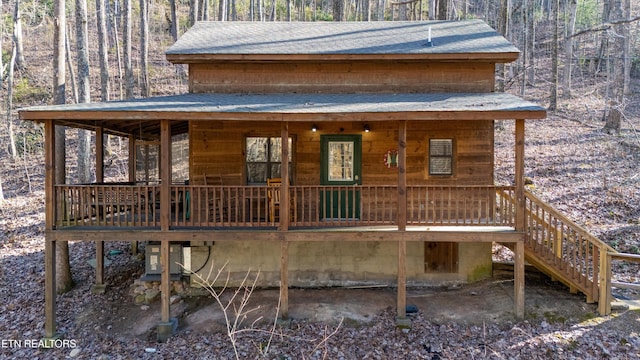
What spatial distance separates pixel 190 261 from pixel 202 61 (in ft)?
17.4

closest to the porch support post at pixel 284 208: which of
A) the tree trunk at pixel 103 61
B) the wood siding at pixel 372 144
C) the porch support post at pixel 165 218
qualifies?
the wood siding at pixel 372 144

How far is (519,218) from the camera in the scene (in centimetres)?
838

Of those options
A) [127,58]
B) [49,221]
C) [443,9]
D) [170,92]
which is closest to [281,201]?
[49,221]

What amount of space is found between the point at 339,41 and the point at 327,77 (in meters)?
1.48

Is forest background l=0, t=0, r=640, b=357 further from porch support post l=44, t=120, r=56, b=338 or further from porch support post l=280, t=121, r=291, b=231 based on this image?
porch support post l=280, t=121, r=291, b=231

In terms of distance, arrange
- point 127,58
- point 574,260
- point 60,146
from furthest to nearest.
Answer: point 127,58, point 60,146, point 574,260

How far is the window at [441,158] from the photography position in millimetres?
10148

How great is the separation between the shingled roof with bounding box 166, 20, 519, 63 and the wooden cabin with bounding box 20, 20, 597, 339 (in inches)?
2.2

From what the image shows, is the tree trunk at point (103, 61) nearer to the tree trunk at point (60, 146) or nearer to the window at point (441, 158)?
the tree trunk at point (60, 146)

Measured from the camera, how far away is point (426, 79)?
35.2 feet

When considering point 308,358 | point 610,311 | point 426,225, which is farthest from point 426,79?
point 308,358

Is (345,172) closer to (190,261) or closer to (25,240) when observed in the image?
(190,261)

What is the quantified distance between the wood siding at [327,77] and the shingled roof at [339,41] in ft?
1.21

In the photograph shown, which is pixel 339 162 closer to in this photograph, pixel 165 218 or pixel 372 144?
pixel 372 144
